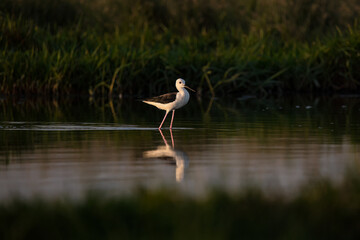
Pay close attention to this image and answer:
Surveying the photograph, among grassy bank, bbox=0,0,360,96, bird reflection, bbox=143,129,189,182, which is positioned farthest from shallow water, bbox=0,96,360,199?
Result: grassy bank, bbox=0,0,360,96

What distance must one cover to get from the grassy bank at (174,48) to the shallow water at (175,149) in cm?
388

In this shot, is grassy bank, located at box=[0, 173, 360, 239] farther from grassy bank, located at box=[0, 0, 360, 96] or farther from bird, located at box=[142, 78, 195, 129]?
grassy bank, located at box=[0, 0, 360, 96]

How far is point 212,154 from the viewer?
8812mm

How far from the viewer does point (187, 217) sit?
532cm

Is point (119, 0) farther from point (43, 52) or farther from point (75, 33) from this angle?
point (43, 52)

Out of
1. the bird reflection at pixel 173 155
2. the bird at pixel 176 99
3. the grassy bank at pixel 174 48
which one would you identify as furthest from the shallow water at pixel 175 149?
the grassy bank at pixel 174 48

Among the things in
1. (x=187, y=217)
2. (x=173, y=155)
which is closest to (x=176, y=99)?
(x=173, y=155)

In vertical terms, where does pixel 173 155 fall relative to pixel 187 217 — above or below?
above

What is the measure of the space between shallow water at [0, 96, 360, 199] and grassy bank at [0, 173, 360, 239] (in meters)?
0.36

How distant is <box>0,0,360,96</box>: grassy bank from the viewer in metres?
20.4

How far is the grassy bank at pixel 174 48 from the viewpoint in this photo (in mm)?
20422

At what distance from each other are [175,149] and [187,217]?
4.17 metres

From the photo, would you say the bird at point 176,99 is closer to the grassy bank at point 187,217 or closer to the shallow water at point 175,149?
the shallow water at point 175,149

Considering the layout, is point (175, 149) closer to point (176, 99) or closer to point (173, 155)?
point (173, 155)
